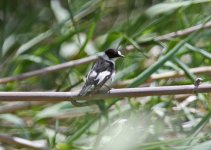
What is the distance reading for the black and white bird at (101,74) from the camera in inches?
75.9

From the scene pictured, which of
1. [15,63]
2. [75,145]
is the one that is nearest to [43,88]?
[15,63]

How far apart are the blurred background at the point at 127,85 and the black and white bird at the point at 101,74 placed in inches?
5.4

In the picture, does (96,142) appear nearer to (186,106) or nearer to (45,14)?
(186,106)

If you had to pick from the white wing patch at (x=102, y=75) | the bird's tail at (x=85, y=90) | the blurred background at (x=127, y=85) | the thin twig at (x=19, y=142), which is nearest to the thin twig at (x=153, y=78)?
the blurred background at (x=127, y=85)

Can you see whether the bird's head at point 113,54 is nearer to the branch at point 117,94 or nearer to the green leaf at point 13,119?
the branch at point 117,94

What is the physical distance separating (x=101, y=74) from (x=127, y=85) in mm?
522

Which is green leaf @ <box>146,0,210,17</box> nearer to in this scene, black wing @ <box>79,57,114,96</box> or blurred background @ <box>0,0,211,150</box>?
blurred background @ <box>0,0,211,150</box>

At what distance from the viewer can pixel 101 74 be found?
2.05 m

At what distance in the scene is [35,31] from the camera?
3562 mm

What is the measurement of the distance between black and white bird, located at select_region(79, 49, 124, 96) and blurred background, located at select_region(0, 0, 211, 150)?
0.14 m

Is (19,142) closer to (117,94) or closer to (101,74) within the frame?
(101,74)

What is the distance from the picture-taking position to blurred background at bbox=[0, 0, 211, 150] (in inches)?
88.0

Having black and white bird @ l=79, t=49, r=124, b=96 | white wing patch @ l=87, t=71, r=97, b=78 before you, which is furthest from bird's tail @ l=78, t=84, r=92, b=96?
white wing patch @ l=87, t=71, r=97, b=78

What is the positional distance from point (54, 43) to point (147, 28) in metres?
0.47
